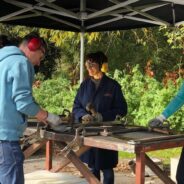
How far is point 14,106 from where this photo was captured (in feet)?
11.6

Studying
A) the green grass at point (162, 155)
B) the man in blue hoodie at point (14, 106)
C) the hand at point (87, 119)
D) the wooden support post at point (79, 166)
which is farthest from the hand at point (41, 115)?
the green grass at point (162, 155)

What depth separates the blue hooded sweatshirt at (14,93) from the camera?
11.3 ft

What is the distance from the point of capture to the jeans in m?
3.55

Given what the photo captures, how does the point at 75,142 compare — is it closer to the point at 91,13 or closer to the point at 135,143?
the point at 135,143

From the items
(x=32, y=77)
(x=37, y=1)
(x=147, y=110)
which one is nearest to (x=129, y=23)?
(x=37, y=1)

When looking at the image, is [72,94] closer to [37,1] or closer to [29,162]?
[29,162]

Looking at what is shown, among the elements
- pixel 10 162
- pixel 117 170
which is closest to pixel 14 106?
pixel 10 162

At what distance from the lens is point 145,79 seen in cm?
1063

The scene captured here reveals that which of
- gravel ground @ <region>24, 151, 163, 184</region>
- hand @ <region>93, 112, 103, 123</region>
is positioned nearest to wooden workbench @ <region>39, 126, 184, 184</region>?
hand @ <region>93, 112, 103, 123</region>

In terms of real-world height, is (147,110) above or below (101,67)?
below

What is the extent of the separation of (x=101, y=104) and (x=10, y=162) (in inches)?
65.6

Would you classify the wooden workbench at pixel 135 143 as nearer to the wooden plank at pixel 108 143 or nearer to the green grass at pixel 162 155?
the wooden plank at pixel 108 143

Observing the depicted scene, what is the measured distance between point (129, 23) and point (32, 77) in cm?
414

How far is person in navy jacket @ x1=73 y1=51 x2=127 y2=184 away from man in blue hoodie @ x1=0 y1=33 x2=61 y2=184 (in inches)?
55.1
